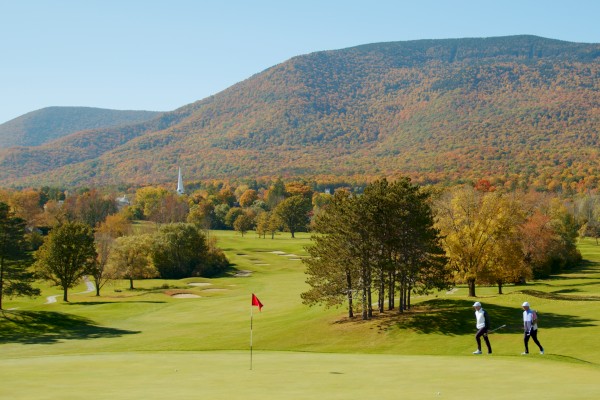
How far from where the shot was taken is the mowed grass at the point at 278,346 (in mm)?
17641

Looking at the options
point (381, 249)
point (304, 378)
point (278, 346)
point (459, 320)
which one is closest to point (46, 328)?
point (278, 346)

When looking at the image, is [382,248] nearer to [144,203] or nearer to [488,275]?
[488,275]

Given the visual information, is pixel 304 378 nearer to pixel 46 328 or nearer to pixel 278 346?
pixel 278 346

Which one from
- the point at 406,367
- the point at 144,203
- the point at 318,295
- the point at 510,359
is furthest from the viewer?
the point at 144,203

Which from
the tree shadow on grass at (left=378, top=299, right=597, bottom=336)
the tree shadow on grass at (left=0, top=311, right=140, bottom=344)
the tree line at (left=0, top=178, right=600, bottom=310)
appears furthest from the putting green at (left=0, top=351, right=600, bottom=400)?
the tree shadow on grass at (left=0, top=311, right=140, bottom=344)

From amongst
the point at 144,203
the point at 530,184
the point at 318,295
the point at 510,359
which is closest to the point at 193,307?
the point at 318,295

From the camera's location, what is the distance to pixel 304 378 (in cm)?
1939

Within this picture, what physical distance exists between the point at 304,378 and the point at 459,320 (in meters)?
21.8

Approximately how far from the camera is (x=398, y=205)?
4475 centimetres

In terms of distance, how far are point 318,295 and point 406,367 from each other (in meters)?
22.2

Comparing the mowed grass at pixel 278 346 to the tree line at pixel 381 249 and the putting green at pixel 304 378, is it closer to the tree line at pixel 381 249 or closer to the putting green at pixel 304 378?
the putting green at pixel 304 378

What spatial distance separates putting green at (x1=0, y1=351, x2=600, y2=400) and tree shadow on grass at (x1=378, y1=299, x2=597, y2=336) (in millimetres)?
12382

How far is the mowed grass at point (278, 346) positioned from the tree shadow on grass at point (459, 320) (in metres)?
0.12

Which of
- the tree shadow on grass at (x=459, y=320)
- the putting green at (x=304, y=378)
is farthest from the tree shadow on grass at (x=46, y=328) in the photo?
the putting green at (x=304, y=378)
